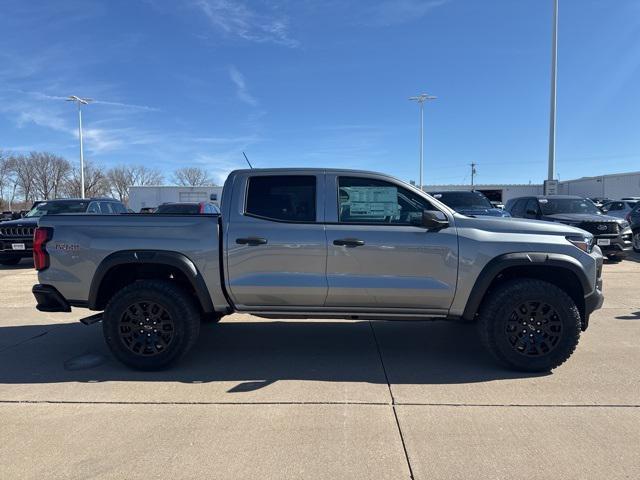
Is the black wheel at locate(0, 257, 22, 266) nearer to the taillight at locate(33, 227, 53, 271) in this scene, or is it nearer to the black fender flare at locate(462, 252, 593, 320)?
the taillight at locate(33, 227, 53, 271)

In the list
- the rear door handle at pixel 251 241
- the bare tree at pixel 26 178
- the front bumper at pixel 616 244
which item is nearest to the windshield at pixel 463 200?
the front bumper at pixel 616 244

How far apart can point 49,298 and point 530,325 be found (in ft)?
15.5

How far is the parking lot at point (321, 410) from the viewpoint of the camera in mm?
2855

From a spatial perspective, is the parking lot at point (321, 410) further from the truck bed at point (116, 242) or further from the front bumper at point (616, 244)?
the front bumper at point (616, 244)

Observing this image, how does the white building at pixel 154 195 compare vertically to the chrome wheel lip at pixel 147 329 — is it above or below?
above

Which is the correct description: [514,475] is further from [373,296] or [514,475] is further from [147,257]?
[147,257]

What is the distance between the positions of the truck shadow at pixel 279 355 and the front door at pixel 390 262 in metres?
0.68

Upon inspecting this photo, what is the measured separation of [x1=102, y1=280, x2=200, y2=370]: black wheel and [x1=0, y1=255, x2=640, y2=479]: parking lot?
215mm

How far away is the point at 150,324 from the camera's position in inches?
173

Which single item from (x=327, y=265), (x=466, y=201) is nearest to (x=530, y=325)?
(x=327, y=265)

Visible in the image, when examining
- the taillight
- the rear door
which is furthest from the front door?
the taillight

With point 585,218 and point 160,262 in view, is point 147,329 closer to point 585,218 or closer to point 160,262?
point 160,262

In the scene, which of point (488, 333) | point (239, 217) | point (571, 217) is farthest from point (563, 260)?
point (571, 217)

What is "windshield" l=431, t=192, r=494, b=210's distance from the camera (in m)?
13.1
